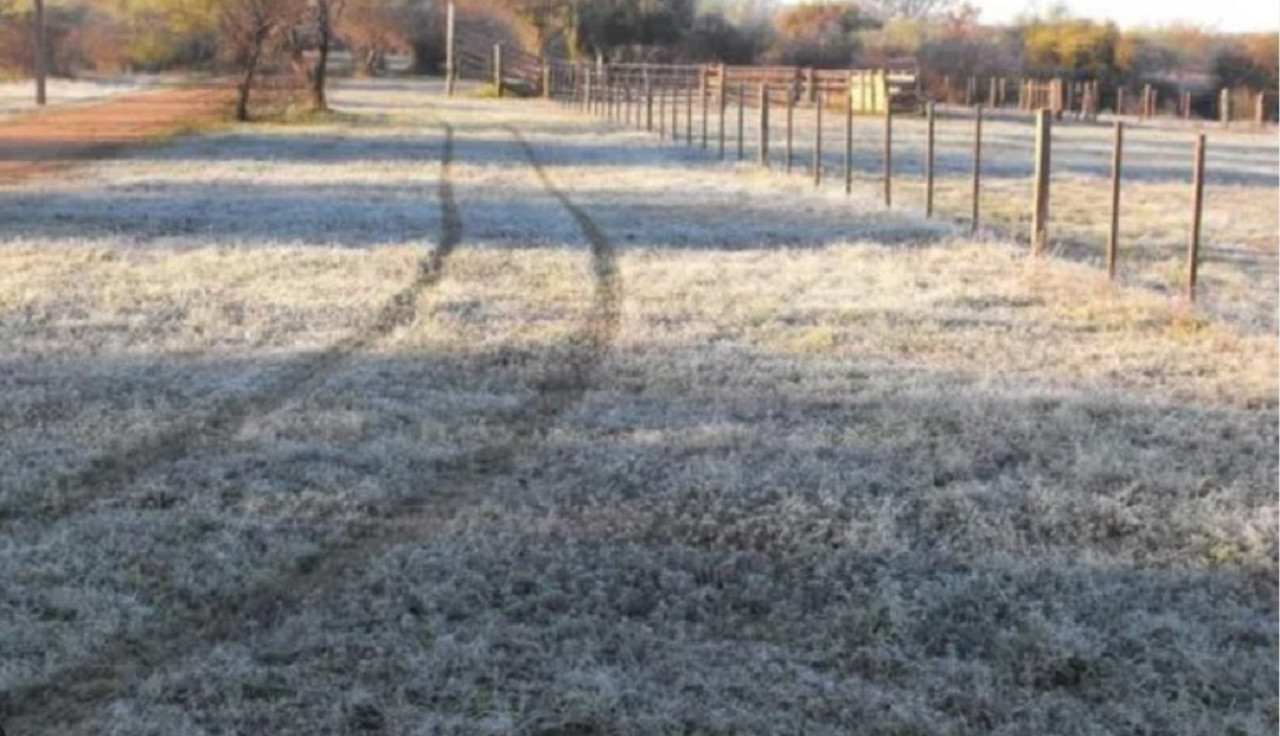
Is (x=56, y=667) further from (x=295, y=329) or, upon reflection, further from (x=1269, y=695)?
(x=295, y=329)

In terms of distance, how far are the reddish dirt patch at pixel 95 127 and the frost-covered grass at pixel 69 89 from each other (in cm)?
108

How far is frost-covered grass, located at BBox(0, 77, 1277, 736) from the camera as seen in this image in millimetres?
4449

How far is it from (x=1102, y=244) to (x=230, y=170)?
1115 centimetres

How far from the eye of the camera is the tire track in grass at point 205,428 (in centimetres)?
607

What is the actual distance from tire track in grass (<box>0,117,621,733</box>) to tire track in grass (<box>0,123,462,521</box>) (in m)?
1.08

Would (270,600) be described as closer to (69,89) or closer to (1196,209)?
(1196,209)

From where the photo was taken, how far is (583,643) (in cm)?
472

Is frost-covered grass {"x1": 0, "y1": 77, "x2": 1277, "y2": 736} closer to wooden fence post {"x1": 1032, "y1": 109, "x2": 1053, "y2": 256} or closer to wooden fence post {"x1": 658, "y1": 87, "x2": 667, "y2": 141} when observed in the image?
wooden fence post {"x1": 1032, "y1": 109, "x2": 1053, "y2": 256}

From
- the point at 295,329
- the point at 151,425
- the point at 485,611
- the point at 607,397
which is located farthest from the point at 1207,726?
the point at 295,329

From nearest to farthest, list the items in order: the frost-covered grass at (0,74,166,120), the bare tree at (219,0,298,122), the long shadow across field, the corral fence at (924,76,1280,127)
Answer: the long shadow across field → the bare tree at (219,0,298,122) → the frost-covered grass at (0,74,166,120) → the corral fence at (924,76,1280,127)

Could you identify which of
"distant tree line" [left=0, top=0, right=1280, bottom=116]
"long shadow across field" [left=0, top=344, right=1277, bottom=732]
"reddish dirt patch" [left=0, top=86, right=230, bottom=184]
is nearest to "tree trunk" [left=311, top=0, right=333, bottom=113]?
"reddish dirt patch" [left=0, top=86, right=230, bottom=184]

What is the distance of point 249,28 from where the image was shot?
34.6m

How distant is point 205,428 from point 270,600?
2.32 m

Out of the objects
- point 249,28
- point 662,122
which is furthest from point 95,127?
point 662,122
